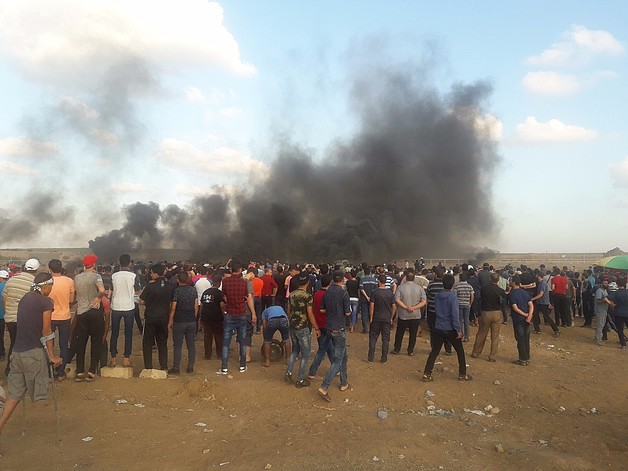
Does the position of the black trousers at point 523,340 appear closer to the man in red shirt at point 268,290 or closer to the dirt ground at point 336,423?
the dirt ground at point 336,423

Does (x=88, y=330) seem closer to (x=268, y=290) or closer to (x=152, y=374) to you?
(x=152, y=374)

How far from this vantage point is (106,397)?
6340mm

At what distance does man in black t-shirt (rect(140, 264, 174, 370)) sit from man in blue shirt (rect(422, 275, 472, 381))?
4523 millimetres

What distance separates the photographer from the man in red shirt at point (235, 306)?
24.5 ft

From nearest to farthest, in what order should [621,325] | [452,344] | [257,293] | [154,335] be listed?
1. [452,344]
2. [154,335]
3. [621,325]
4. [257,293]

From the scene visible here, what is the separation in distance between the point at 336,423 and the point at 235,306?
9.23 feet

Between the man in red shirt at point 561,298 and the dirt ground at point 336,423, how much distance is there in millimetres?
4784

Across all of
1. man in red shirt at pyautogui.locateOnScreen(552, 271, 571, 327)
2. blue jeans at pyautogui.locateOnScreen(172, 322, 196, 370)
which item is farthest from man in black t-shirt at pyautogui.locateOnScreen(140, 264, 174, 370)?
man in red shirt at pyautogui.locateOnScreen(552, 271, 571, 327)

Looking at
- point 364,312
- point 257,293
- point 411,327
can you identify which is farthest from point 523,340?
point 257,293

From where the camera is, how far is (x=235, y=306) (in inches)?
294

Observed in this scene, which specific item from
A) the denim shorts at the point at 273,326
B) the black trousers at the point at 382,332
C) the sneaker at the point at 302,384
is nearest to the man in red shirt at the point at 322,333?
the sneaker at the point at 302,384

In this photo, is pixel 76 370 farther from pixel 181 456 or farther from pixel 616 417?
pixel 616 417

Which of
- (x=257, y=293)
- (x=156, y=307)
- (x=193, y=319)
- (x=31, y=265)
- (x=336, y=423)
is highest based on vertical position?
(x=31, y=265)

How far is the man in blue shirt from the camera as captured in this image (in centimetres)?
721
